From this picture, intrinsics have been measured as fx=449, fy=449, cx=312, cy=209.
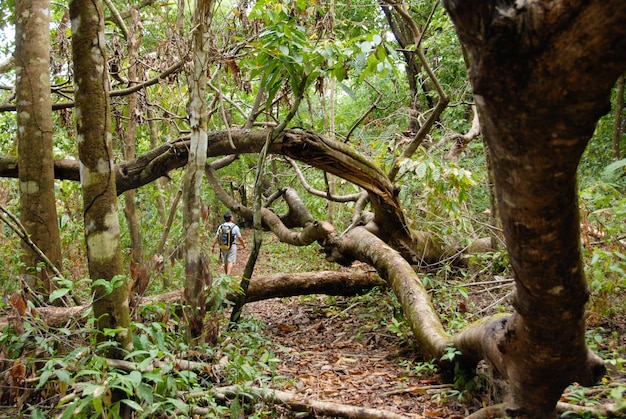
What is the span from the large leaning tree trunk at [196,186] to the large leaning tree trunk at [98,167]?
105 centimetres

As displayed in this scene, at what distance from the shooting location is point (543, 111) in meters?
1.26

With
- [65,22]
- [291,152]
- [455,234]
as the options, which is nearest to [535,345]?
[291,152]

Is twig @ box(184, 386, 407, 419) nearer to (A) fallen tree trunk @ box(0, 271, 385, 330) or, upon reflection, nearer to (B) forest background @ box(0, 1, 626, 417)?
(B) forest background @ box(0, 1, 626, 417)

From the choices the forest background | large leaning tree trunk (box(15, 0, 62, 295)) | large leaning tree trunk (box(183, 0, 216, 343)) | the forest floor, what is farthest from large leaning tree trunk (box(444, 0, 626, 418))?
large leaning tree trunk (box(15, 0, 62, 295))

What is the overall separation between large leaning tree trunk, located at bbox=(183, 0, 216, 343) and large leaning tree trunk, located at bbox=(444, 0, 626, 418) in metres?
2.69

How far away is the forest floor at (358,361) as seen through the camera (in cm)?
340

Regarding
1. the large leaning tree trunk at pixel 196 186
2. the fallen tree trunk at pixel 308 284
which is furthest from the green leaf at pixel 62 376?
the fallen tree trunk at pixel 308 284

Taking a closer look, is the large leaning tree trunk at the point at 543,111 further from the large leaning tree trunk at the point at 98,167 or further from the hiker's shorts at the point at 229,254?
the hiker's shorts at the point at 229,254

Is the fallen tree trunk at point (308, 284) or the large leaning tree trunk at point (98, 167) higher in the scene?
the large leaning tree trunk at point (98, 167)

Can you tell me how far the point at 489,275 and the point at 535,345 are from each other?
378 cm

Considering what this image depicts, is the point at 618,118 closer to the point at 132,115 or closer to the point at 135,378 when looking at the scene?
the point at 132,115

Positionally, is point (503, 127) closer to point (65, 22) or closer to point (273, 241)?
point (65, 22)

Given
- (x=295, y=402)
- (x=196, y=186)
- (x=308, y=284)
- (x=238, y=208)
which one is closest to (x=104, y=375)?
(x=295, y=402)

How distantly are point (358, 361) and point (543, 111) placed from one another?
3.72 metres
